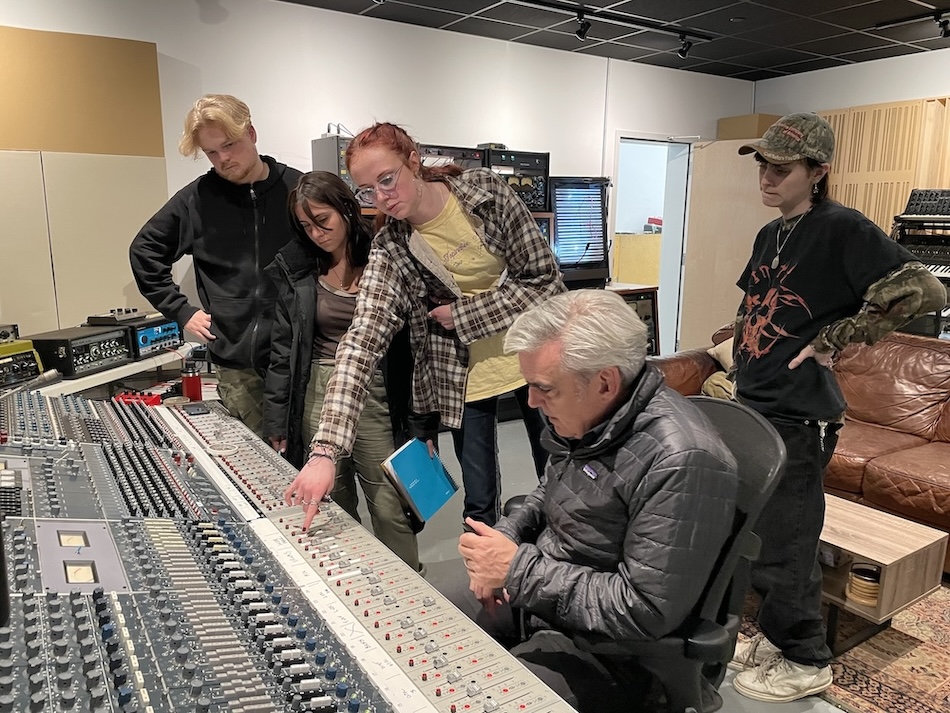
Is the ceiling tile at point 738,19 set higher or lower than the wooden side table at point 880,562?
higher

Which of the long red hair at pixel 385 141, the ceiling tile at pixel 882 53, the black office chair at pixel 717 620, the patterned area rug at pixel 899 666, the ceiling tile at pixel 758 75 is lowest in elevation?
the patterned area rug at pixel 899 666

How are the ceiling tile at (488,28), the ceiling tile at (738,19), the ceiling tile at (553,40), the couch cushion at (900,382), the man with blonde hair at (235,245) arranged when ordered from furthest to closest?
the ceiling tile at (553,40) → the ceiling tile at (488,28) → the ceiling tile at (738,19) → the couch cushion at (900,382) → the man with blonde hair at (235,245)

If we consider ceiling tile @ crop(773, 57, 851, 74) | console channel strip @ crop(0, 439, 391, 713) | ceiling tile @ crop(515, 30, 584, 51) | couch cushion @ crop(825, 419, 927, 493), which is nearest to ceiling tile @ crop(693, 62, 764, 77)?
ceiling tile @ crop(773, 57, 851, 74)

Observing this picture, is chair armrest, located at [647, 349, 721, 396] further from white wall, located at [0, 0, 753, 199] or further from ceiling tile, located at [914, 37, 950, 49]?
ceiling tile, located at [914, 37, 950, 49]

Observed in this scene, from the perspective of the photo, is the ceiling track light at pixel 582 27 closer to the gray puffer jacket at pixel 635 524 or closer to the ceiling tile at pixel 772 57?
the ceiling tile at pixel 772 57

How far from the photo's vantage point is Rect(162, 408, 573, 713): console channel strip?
0.90m

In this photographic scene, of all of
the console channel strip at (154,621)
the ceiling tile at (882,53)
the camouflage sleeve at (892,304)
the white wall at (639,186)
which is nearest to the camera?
the console channel strip at (154,621)

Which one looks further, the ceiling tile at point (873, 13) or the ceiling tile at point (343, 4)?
the ceiling tile at point (873, 13)

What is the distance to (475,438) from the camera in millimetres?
1995

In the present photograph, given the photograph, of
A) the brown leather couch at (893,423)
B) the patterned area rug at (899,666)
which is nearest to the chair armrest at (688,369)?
the brown leather couch at (893,423)

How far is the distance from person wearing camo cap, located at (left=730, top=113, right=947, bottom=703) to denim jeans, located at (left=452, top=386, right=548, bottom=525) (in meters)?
0.63

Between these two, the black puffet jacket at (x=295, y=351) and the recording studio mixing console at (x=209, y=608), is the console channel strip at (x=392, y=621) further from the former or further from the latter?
the black puffet jacket at (x=295, y=351)

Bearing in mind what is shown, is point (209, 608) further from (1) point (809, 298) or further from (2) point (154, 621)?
(1) point (809, 298)

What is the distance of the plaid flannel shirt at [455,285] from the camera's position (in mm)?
1848
